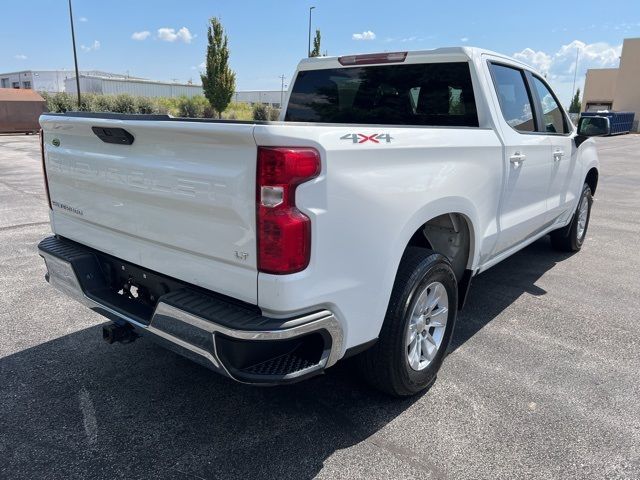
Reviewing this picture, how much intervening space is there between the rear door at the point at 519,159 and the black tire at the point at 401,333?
1115 mm

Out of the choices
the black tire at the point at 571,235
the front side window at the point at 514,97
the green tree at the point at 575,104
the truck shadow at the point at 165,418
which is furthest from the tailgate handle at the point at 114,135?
the green tree at the point at 575,104

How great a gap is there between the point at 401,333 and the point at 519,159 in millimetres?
1842

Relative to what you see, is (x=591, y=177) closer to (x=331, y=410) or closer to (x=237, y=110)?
(x=331, y=410)

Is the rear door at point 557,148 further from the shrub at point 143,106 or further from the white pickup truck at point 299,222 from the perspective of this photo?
the shrub at point 143,106

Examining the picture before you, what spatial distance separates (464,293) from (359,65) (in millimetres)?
1971

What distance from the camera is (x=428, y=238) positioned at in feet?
11.5

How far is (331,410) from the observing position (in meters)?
2.96

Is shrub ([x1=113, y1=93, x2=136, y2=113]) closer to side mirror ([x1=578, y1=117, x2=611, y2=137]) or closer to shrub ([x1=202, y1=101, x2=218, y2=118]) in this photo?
shrub ([x1=202, y1=101, x2=218, y2=118])

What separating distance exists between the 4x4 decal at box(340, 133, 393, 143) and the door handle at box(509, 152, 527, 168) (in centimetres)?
160

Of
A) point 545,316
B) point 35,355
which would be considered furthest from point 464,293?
point 35,355

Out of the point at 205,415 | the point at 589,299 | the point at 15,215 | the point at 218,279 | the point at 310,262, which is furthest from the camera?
the point at 15,215

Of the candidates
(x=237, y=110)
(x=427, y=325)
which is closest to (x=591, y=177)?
(x=427, y=325)

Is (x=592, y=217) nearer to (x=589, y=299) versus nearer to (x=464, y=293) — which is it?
(x=589, y=299)

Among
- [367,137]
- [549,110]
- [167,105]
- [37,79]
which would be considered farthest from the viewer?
[37,79]
